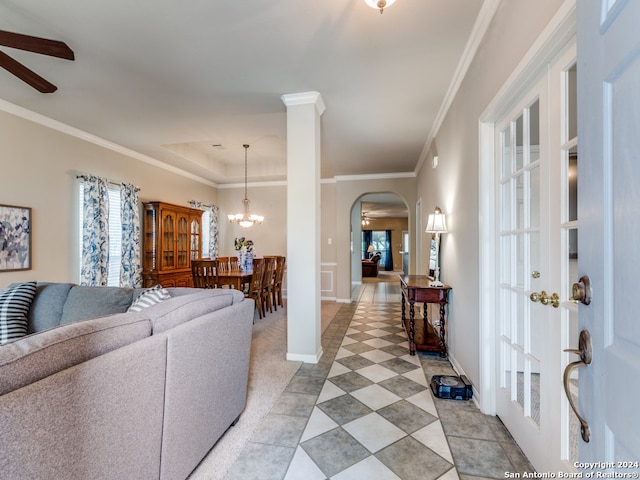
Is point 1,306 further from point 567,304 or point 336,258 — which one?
point 336,258

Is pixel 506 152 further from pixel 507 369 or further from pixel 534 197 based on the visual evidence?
pixel 507 369

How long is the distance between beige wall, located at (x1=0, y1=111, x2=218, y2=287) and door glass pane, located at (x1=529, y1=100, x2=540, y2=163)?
15.2 ft

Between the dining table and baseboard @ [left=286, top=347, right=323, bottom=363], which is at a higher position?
the dining table

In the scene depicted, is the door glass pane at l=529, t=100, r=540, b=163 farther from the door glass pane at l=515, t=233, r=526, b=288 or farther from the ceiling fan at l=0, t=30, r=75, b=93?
the ceiling fan at l=0, t=30, r=75, b=93

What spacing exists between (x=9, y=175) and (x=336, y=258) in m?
4.93

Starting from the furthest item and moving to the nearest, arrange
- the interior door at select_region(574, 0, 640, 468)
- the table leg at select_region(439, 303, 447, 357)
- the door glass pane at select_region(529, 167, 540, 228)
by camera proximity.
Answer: the table leg at select_region(439, 303, 447, 357) → the door glass pane at select_region(529, 167, 540, 228) → the interior door at select_region(574, 0, 640, 468)

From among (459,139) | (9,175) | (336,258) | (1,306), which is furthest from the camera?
(336,258)

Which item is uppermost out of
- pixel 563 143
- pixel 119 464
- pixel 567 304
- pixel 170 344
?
pixel 563 143

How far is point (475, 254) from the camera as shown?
221 centimetres

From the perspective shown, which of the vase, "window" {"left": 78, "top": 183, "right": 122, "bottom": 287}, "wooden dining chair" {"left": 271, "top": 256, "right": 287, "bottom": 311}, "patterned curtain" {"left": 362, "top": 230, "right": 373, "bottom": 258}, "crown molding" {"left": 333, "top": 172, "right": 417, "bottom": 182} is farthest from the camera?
"patterned curtain" {"left": 362, "top": 230, "right": 373, "bottom": 258}

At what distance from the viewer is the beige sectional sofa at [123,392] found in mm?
781

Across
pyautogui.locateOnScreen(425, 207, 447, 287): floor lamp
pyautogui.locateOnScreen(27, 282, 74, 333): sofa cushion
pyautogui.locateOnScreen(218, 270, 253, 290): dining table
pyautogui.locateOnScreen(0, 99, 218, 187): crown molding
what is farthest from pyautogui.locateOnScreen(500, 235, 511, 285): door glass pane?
pyautogui.locateOnScreen(0, 99, 218, 187): crown molding

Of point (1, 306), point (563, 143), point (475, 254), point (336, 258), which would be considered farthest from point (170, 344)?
point (336, 258)

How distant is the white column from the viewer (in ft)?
9.73
